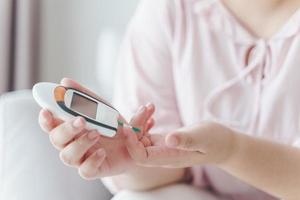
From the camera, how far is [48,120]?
2.15ft

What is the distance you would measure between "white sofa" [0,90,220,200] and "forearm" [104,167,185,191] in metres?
0.02

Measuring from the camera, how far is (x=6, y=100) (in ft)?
3.24

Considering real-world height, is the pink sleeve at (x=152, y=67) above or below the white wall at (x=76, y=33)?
above

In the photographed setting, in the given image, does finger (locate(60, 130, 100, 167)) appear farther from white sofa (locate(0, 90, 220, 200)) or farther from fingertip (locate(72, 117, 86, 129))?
white sofa (locate(0, 90, 220, 200))

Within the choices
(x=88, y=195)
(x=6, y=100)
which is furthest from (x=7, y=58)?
(x=88, y=195)

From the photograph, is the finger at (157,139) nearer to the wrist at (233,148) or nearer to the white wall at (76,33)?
the wrist at (233,148)

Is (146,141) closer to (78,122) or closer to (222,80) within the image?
(78,122)

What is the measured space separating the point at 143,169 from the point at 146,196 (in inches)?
1.5

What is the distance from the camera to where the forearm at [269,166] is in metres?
0.77

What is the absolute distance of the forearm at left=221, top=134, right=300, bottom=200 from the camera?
2.53 feet

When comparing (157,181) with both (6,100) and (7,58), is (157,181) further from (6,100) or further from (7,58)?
(7,58)

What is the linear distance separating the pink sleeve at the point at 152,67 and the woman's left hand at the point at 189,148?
0.20 metres

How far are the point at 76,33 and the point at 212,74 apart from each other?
0.62 metres

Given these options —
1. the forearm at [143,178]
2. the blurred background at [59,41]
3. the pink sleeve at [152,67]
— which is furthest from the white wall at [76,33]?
the forearm at [143,178]
